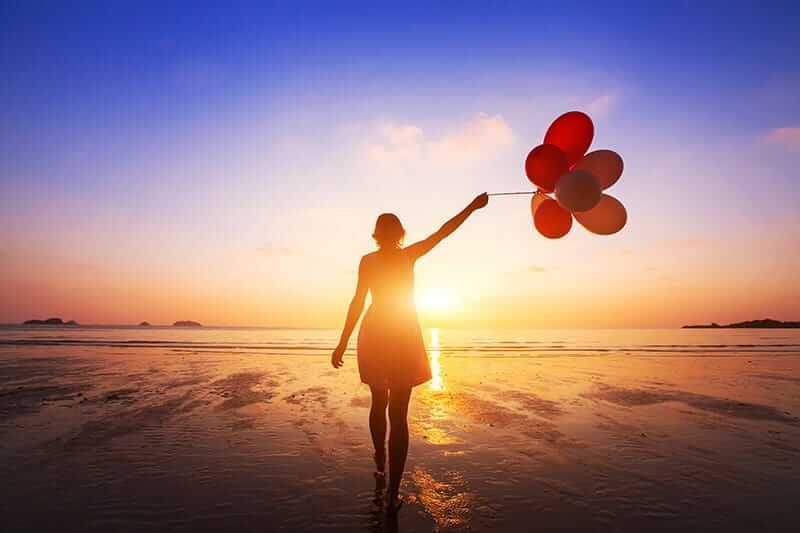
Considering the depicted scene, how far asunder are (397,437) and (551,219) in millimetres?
3389

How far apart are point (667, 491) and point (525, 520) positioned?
1529 mm

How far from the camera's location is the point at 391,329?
391 cm

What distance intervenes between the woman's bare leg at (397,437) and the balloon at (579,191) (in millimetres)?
2891

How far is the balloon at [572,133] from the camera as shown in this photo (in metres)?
5.47

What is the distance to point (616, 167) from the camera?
5.45 metres

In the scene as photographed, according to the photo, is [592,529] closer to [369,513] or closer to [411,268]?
[369,513]

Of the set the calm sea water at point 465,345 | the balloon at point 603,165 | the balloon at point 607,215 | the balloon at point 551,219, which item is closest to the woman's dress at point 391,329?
the balloon at point 551,219

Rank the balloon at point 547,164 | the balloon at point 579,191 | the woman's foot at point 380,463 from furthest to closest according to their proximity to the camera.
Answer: the balloon at point 547,164
the balloon at point 579,191
the woman's foot at point 380,463

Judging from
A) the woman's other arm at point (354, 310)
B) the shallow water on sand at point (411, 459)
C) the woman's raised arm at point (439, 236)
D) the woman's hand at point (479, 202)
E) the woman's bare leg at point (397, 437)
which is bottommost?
the shallow water on sand at point (411, 459)

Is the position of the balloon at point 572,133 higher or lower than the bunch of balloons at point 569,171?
higher

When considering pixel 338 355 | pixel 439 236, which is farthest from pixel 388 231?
pixel 338 355

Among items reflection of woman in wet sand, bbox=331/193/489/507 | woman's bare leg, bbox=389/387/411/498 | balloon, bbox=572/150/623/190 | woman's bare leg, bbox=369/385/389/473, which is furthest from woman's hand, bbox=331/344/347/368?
balloon, bbox=572/150/623/190

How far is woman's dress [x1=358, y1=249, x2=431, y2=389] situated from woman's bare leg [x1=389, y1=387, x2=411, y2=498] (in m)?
0.11

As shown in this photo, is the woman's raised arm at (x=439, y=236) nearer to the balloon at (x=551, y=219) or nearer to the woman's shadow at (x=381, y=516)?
the balloon at (x=551, y=219)
